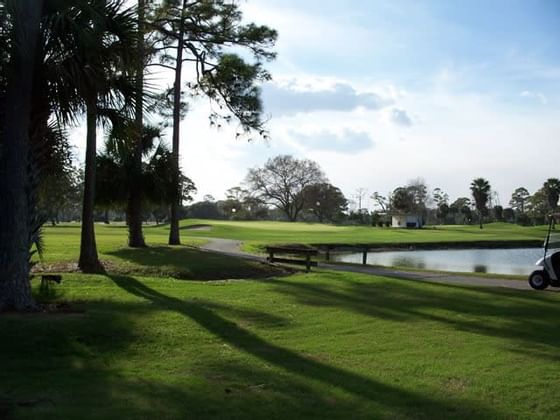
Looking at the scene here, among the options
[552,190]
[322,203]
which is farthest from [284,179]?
[552,190]

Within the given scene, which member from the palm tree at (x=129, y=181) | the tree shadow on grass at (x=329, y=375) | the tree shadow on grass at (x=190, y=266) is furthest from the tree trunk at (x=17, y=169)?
the palm tree at (x=129, y=181)

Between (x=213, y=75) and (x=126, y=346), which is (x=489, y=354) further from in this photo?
(x=213, y=75)

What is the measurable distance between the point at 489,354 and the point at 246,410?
4.04 metres

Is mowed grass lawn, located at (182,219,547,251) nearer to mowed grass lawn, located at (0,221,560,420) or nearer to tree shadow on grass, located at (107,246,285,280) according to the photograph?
tree shadow on grass, located at (107,246,285,280)

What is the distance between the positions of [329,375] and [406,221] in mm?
92557

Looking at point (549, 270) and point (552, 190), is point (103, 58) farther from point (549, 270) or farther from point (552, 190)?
point (552, 190)

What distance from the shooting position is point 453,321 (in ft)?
35.1

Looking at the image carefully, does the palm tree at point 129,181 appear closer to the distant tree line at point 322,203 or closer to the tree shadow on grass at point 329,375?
the tree shadow on grass at point 329,375

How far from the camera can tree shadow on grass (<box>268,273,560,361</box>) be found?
9672 mm

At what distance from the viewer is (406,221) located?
9731 centimetres

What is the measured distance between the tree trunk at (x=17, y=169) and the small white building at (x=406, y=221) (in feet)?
287

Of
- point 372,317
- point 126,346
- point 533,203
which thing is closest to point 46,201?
point 126,346

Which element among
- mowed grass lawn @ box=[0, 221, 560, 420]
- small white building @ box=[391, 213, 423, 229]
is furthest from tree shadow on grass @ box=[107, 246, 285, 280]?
small white building @ box=[391, 213, 423, 229]

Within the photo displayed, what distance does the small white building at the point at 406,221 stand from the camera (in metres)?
95.7
